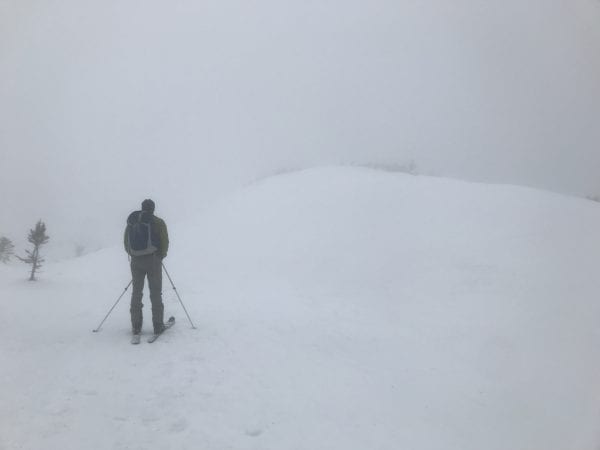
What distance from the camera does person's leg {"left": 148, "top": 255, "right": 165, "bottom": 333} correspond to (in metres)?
7.46

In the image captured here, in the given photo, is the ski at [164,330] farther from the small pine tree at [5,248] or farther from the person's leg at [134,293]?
the small pine tree at [5,248]

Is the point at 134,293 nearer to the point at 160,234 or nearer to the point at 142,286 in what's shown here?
the point at 142,286

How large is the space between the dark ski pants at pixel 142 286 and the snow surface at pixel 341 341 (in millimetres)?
458

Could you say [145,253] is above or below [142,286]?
above

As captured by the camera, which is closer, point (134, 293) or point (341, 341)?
point (134, 293)

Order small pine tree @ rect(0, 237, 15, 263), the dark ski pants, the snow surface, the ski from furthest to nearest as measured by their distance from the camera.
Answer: small pine tree @ rect(0, 237, 15, 263), the dark ski pants, the ski, the snow surface

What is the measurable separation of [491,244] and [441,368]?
31.9 ft

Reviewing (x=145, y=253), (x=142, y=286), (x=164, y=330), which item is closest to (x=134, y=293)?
(x=142, y=286)

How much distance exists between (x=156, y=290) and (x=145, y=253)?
92cm

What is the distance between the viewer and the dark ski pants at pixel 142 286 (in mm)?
7375

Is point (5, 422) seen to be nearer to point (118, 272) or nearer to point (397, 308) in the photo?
point (397, 308)

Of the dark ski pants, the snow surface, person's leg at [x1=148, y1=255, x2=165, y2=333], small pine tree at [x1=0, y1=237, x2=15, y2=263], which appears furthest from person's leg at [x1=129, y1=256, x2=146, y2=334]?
small pine tree at [x1=0, y1=237, x2=15, y2=263]

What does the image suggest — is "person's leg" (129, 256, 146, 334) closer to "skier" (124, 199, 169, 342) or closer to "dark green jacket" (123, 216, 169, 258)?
"skier" (124, 199, 169, 342)

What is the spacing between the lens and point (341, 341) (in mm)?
8992
